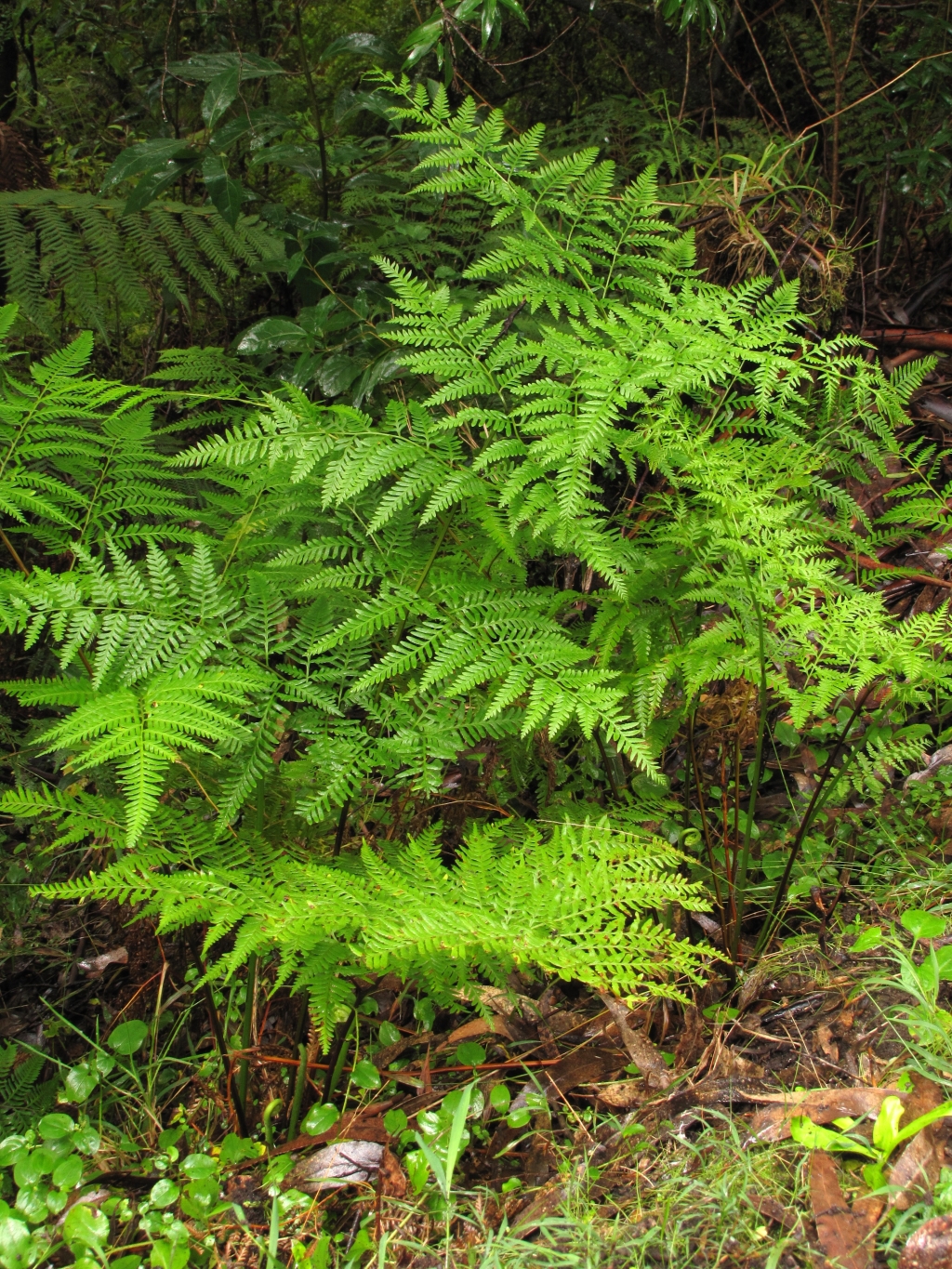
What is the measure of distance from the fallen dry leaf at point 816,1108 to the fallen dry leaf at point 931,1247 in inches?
9.0

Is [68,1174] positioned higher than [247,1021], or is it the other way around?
[247,1021]

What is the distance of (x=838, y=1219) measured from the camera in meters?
1.21

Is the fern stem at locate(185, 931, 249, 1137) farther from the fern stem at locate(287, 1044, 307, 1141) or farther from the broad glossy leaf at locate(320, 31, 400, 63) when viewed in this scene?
the broad glossy leaf at locate(320, 31, 400, 63)

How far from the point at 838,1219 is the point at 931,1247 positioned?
130 mm

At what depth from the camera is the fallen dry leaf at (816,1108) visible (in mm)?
1380

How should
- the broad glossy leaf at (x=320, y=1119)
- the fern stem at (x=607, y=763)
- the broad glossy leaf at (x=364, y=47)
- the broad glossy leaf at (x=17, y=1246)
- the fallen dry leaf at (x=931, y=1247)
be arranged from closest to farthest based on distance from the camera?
1. the fallen dry leaf at (x=931, y=1247)
2. the broad glossy leaf at (x=17, y=1246)
3. the broad glossy leaf at (x=320, y=1119)
4. the fern stem at (x=607, y=763)
5. the broad glossy leaf at (x=364, y=47)

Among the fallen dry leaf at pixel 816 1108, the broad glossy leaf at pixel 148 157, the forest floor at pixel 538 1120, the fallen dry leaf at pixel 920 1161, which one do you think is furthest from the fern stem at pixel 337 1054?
the broad glossy leaf at pixel 148 157

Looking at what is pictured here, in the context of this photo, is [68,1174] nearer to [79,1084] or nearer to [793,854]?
[79,1084]

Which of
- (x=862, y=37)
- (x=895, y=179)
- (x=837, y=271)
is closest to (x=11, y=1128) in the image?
(x=837, y=271)

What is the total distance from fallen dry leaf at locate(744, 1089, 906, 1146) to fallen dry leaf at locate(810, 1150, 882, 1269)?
0.11 m

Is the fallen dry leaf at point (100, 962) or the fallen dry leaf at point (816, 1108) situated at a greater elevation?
the fallen dry leaf at point (816, 1108)

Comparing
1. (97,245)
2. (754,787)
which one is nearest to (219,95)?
(97,245)

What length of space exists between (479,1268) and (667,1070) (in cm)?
53

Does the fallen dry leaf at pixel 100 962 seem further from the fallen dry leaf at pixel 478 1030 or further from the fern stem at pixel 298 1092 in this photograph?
the fallen dry leaf at pixel 478 1030
